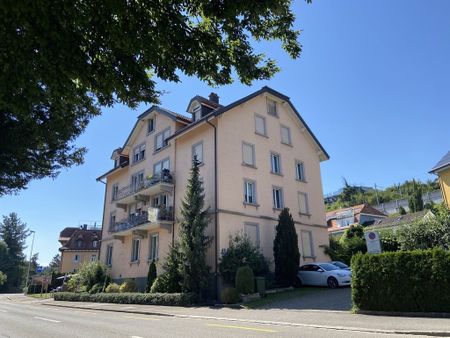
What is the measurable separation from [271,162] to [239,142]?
3502mm

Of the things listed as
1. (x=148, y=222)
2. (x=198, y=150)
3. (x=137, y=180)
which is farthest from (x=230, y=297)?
(x=137, y=180)

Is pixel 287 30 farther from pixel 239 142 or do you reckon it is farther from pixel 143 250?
pixel 143 250

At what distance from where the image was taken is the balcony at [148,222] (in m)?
26.2

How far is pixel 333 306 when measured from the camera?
1487 cm

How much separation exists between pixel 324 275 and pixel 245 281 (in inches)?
204

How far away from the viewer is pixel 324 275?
21703 millimetres

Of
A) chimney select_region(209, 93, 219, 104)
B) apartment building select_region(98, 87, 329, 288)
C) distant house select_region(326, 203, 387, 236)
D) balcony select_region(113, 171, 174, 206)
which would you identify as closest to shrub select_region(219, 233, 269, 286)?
apartment building select_region(98, 87, 329, 288)

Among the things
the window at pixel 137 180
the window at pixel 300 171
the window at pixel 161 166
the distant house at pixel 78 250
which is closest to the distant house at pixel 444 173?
the window at pixel 300 171

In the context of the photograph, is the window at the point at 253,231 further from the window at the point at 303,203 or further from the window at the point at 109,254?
the window at the point at 109,254

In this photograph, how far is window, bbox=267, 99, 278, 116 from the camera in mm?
30231

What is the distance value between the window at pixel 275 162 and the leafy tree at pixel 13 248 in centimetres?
7582

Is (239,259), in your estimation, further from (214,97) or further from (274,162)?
(214,97)

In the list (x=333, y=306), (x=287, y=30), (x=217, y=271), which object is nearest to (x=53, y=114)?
(x=287, y=30)

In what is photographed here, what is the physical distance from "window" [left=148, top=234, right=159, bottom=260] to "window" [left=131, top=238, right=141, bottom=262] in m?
1.98
